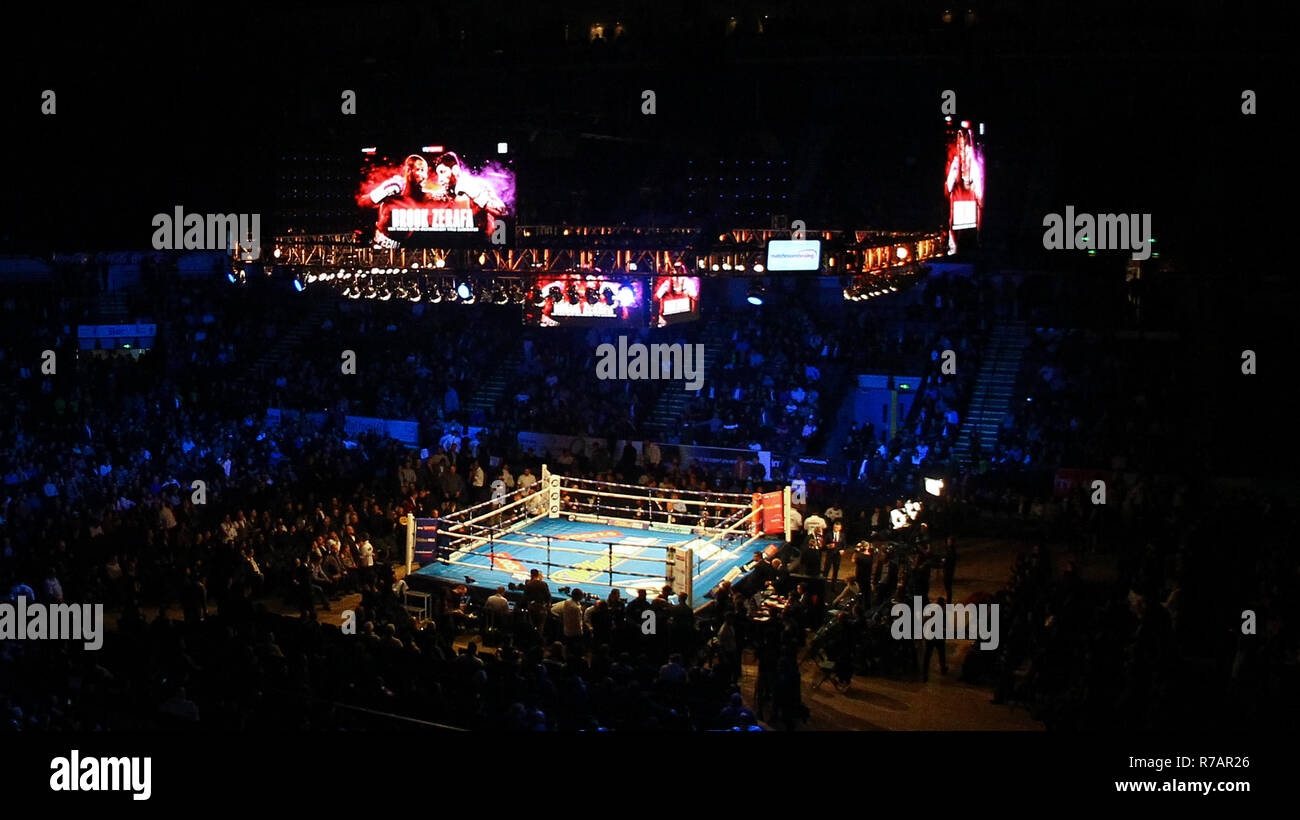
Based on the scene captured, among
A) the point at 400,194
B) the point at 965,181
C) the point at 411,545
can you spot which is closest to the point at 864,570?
the point at 965,181

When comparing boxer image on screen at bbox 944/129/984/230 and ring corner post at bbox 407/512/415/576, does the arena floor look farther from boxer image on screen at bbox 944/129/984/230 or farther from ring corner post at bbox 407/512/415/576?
boxer image on screen at bbox 944/129/984/230

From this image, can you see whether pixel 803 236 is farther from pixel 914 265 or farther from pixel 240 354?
pixel 240 354

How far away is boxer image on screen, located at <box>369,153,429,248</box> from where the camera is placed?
21.1 meters

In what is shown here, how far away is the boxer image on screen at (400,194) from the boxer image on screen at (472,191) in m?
0.34

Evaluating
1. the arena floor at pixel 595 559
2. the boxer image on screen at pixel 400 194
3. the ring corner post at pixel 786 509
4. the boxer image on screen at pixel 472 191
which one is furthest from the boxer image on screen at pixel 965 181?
the boxer image on screen at pixel 400 194

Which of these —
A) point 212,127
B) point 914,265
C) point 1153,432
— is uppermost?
point 212,127

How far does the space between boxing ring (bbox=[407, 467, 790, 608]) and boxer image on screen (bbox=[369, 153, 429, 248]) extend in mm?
4887

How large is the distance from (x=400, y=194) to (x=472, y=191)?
142 centimetres

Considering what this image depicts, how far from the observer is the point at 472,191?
20.8m

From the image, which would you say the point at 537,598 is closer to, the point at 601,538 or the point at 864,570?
the point at 601,538

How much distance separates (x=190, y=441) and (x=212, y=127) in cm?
900

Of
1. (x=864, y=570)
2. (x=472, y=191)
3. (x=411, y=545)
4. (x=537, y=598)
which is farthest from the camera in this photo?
→ (x=472, y=191)

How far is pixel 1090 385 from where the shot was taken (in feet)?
81.8

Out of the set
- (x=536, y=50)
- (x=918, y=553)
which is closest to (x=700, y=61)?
(x=536, y=50)
